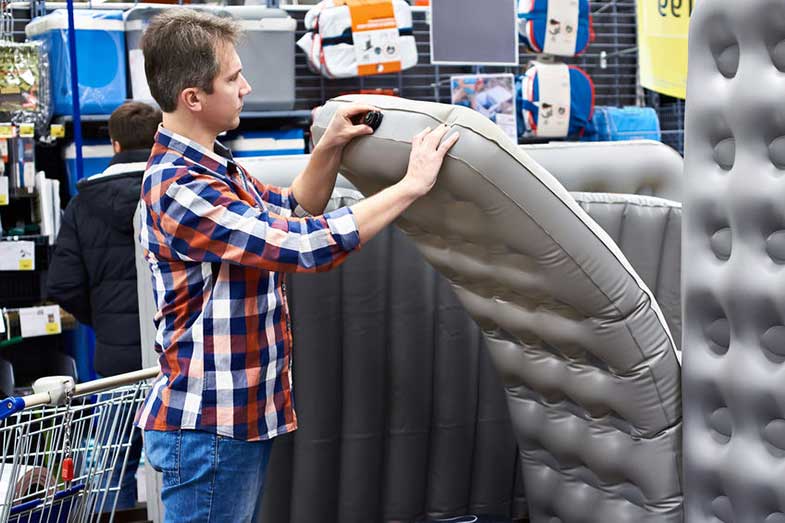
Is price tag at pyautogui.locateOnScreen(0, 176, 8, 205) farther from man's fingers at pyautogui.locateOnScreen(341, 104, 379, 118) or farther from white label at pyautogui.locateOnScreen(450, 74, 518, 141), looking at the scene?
man's fingers at pyautogui.locateOnScreen(341, 104, 379, 118)

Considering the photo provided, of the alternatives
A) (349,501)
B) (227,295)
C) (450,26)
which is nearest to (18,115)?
(450,26)

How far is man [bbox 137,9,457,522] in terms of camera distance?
5.39 ft

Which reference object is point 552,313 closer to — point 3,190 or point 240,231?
point 240,231

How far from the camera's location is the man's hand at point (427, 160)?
5.30 ft

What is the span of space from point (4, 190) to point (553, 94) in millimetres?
3006

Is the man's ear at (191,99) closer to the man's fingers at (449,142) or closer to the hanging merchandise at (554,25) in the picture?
the man's fingers at (449,142)

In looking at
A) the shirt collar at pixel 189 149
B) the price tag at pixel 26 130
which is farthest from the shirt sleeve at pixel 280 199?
the price tag at pixel 26 130

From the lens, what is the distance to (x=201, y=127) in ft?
5.75

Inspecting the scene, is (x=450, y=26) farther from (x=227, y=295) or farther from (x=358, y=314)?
(x=227, y=295)

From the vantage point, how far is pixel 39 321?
4.29 metres

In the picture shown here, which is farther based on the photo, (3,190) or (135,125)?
(3,190)

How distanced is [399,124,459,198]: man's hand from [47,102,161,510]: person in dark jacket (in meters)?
1.67

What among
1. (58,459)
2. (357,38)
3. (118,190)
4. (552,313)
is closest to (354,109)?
(552,313)

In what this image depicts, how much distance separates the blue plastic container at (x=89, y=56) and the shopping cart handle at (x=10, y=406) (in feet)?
10.0
